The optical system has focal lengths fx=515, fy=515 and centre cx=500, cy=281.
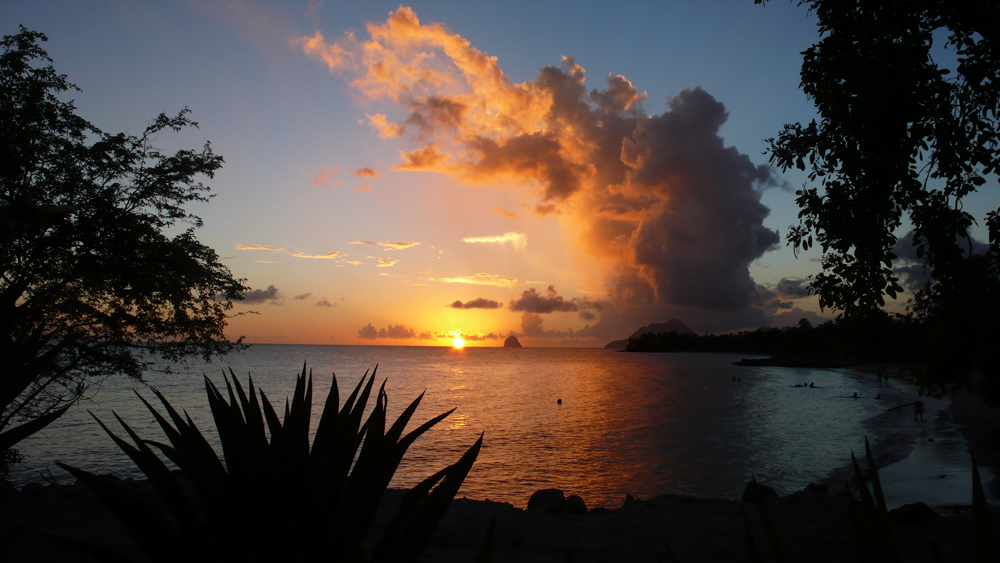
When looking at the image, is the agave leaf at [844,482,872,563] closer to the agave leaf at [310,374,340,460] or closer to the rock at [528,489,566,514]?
the agave leaf at [310,374,340,460]

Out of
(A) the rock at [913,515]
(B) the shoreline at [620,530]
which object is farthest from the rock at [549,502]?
(A) the rock at [913,515]

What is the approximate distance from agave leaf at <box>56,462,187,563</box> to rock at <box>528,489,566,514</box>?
8546mm

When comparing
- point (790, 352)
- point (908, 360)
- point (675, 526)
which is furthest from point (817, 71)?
point (790, 352)

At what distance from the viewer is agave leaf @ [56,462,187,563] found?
1.55 m

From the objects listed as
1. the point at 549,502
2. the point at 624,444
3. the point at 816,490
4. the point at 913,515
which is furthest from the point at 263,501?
the point at 624,444

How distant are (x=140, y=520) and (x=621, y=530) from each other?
7.58 m

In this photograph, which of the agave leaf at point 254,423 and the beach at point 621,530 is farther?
the beach at point 621,530

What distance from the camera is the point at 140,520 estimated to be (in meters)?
1.59

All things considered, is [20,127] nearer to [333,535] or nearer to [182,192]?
[182,192]

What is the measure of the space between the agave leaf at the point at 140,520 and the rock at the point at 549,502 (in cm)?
855

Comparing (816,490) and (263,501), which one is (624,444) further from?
(263,501)

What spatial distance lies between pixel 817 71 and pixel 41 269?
16486mm

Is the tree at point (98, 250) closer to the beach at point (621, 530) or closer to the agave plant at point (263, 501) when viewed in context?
the beach at point (621, 530)

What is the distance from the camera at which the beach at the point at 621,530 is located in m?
6.46
